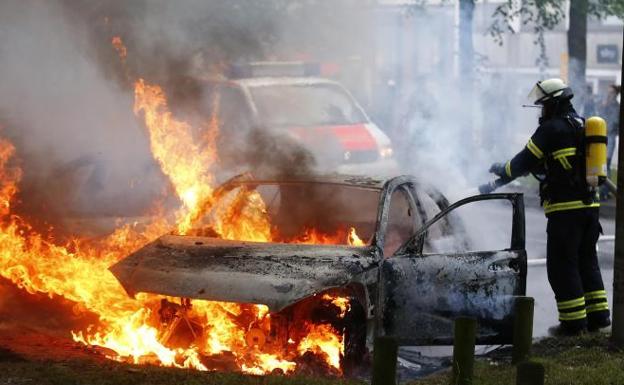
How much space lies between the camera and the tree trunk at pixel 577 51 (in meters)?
18.2

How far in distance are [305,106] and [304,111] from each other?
110 millimetres

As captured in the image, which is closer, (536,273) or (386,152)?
(536,273)

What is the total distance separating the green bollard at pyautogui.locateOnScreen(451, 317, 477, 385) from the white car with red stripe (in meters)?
6.14

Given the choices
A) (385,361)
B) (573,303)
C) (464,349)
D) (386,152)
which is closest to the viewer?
(385,361)

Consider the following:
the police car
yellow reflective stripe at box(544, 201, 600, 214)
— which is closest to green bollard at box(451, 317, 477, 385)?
yellow reflective stripe at box(544, 201, 600, 214)

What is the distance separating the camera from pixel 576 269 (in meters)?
7.04

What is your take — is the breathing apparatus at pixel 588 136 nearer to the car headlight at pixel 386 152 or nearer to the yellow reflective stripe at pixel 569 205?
the yellow reflective stripe at pixel 569 205

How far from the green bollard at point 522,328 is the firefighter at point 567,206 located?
0.99 metres

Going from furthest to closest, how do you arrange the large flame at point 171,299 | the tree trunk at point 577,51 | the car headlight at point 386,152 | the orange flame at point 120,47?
the tree trunk at point 577,51 < the car headlight at point 386,152 < the orange flame at point 120,47 < the large flame at point 171,299

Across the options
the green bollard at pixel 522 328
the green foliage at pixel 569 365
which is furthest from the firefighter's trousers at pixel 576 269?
the green bollard at pixel 522 328

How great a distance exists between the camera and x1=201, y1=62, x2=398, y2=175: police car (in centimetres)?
1180

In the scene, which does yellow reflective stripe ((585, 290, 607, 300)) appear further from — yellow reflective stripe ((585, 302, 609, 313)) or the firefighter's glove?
the firefighter's glove

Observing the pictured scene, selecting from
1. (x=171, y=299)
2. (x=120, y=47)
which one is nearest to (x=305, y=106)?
(x=120, y=47)

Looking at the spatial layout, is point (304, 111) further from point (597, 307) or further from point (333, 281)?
point (333, 281)
